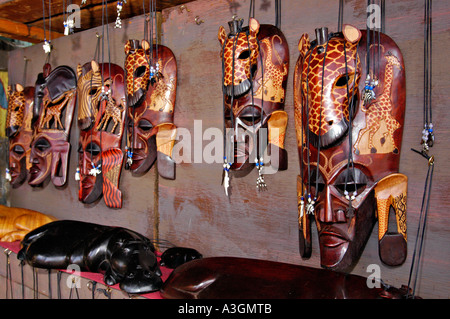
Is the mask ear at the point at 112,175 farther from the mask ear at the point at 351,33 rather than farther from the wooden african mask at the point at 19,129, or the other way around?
the mask ear at the point at 351,33

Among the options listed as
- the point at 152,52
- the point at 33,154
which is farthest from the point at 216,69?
the point at 33,154

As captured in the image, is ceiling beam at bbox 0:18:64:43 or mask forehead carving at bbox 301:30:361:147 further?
ceiling beam at bbox 0:18:64:43

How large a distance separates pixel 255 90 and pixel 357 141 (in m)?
0.34

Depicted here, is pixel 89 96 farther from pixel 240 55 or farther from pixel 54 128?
pixel 240 55

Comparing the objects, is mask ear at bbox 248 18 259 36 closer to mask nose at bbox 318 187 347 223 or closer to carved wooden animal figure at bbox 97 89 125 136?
mask nose at bbox 318 187 347 223

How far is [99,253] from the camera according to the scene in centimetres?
132

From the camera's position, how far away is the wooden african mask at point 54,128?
183 centimetres

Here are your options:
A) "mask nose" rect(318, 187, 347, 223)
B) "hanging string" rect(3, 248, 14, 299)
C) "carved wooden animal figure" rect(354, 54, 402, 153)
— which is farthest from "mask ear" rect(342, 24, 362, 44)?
"hanging string" rect(3, 248, 14, 299)

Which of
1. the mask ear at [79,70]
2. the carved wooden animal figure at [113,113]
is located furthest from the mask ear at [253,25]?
the mask ear at [79,70]

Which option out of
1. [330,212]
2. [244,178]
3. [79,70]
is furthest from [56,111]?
[330,212]

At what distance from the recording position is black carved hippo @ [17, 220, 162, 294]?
1142 millimetres

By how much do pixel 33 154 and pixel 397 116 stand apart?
1.58 meters
